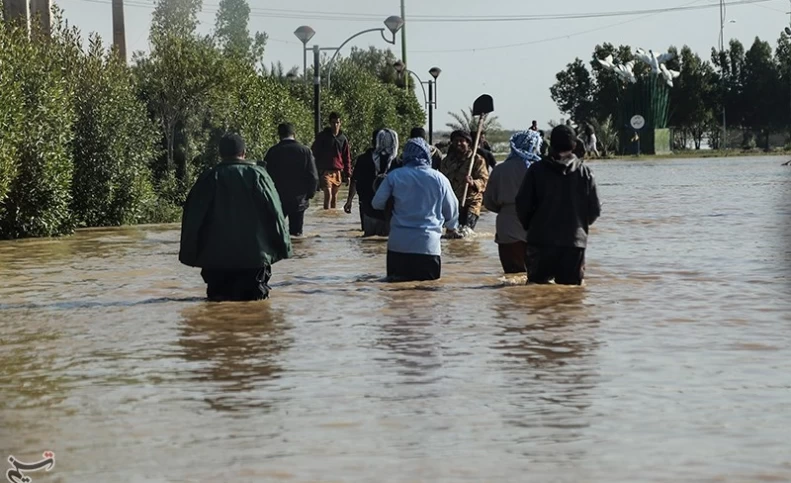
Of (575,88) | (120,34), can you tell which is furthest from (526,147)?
(575,88)

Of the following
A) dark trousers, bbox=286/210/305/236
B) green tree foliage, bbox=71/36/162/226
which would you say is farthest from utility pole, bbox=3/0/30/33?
dark trousers, bbox=286/210/305/236

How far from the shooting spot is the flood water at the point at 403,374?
737 centimetres

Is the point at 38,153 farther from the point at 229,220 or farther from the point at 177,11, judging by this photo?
the point at 177,11

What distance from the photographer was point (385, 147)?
72.7 feet

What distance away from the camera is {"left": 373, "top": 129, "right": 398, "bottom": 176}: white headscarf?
871 inches

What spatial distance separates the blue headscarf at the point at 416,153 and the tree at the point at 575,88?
120028mm

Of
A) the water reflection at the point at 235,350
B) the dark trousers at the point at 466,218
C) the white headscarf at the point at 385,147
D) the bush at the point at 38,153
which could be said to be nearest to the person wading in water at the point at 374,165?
the white headscarf at the point at 385,147

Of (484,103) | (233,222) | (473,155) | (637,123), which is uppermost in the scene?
(484,103)

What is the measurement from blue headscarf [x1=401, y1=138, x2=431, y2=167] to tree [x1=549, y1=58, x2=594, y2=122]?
120 metres

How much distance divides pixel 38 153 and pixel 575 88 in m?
114

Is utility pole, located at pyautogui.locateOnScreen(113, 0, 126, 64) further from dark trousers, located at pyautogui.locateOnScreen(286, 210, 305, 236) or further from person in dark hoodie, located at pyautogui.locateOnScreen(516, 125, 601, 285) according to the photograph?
person in dark hoodie, located at pyautogui.locateOnScreen(516, 125, 601, 285)

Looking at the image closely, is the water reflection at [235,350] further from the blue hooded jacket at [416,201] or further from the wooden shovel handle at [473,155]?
the wooden shovel handle at [473,155]

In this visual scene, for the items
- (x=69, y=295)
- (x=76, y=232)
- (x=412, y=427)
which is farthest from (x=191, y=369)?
(x=76, y=232)

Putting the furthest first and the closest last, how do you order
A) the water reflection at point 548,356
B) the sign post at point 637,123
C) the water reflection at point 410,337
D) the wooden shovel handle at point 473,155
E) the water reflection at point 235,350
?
the sign post at point 637,123, the wooden shovel handle at point 473,155, the water reflection at point 410,337, the water reflection at point 235,350, the water reflection at point 548,356
